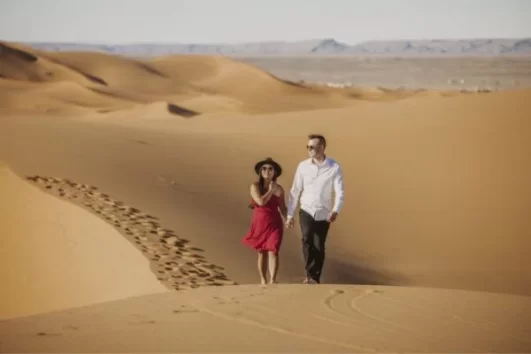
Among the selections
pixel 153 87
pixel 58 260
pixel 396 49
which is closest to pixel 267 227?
pixel 58 260

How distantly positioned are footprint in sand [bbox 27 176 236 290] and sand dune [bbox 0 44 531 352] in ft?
0.12

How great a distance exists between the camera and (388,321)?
6.46m

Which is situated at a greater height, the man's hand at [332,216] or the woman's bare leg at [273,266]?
the man's hand at [332,216]

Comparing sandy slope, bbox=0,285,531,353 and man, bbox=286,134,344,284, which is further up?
man, bbox=286,134,344,284

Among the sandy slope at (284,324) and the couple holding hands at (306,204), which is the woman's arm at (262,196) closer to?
the couple holding hands at (306,204)

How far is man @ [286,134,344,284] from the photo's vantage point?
8375mm

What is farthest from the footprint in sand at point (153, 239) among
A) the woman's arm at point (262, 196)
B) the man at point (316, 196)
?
the man at point (316, 196)

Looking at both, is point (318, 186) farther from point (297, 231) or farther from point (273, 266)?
point (297, 231)

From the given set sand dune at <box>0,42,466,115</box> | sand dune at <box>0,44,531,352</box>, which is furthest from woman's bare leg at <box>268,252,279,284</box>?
sand dune at <box>0,42,466,115</box>

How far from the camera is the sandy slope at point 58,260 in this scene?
10117 millimetres

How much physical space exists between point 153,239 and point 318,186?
11.8ft

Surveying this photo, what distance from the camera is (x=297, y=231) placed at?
1444cm

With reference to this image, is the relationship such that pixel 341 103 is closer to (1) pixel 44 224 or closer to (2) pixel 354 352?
(1) pixel 44 224

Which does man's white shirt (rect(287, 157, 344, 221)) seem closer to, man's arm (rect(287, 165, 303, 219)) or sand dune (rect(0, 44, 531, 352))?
man's arm (rect(287, 165, 303, 219))
